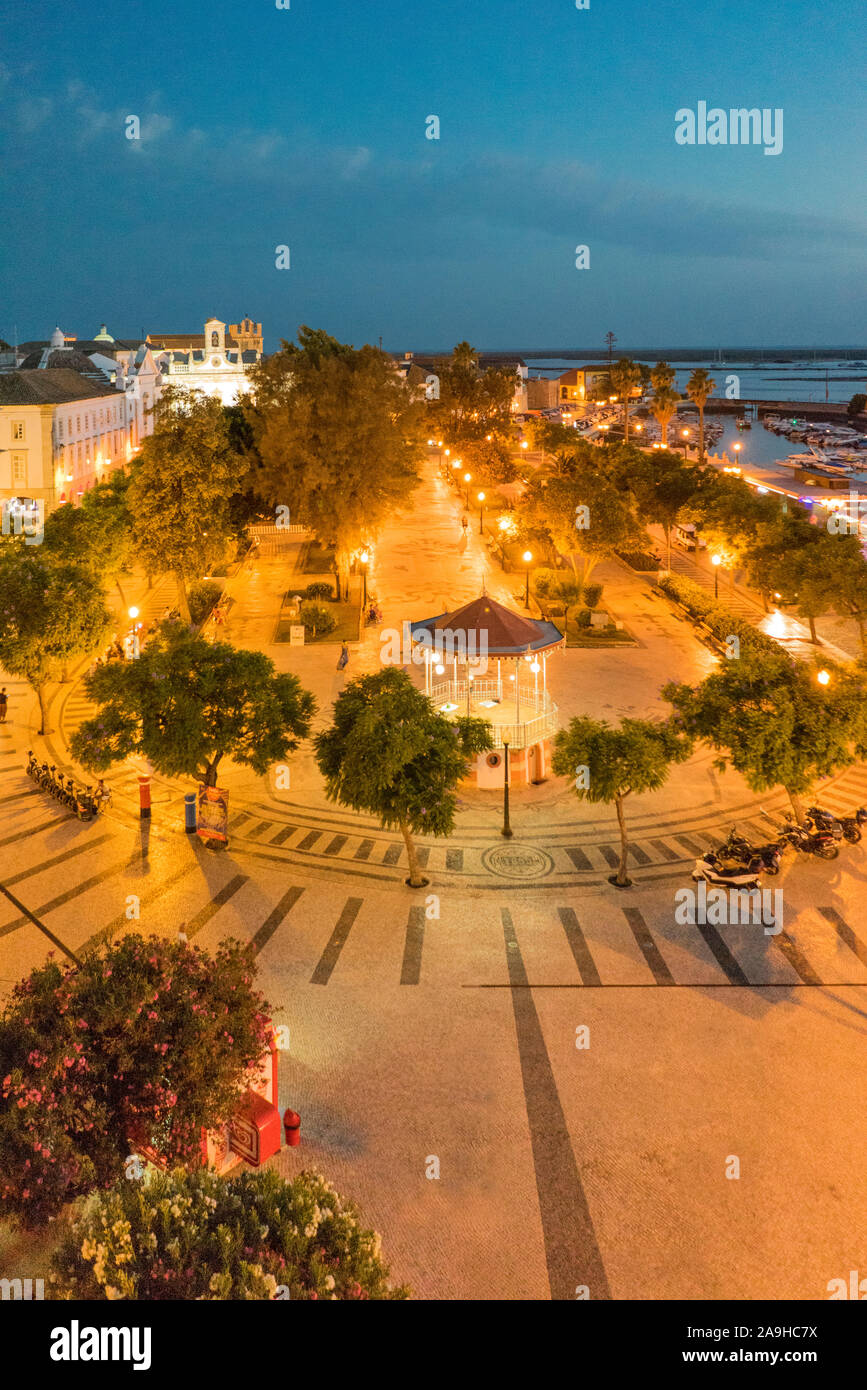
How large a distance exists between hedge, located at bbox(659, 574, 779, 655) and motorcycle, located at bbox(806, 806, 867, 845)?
481 inches

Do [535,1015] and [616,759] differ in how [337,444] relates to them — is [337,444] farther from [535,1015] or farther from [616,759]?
[535,1015]

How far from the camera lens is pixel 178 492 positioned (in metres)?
43.3

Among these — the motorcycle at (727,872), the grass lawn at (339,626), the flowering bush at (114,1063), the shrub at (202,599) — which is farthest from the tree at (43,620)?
the motorcycle at (727,872)

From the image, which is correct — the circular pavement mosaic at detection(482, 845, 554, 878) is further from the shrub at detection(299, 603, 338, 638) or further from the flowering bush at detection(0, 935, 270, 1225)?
the shrub at detection(299, 603, 338, 638)

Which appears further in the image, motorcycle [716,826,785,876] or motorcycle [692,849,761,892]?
motorcycle [716,826,785,876]

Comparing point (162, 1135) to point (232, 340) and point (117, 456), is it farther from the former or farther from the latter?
point (232, 340)

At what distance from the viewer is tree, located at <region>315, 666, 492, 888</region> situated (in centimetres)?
2034

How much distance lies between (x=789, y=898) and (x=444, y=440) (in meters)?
80.3

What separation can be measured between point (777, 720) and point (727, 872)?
12.1 feet

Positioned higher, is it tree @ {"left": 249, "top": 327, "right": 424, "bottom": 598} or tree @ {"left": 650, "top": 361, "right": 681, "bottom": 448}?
tree @ {"left": 650, "top": 361, "right": 681, "bottom": 448}

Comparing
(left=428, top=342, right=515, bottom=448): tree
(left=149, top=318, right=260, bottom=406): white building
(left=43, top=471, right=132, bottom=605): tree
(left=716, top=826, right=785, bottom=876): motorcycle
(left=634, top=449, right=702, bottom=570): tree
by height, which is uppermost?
Answer: (left=149, top=318, right=260, bottom=406): white building

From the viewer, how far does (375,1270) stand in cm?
946

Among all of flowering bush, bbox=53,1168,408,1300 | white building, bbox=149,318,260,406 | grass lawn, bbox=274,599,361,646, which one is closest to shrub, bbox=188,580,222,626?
grass lawn, bbox=274,599,361,646
